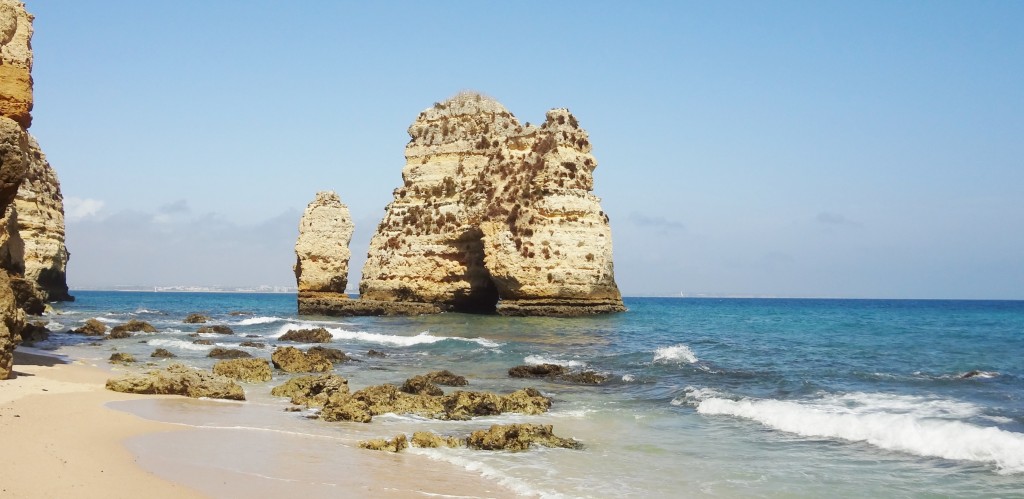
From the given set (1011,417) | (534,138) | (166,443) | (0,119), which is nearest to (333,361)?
(0,119)

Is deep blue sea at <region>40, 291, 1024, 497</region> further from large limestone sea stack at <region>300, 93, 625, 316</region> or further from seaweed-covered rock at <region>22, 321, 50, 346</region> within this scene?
large limestone sea stack at <region>300, 93, 625, 316</region>

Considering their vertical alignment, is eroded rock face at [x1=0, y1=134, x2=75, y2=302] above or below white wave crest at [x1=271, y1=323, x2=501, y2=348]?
above

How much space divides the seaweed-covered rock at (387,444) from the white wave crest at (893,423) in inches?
239

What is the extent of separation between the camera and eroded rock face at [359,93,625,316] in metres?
42.2

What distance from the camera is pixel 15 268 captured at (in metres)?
26.0

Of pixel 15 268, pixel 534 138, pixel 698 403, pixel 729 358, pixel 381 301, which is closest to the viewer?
pixel 698 403

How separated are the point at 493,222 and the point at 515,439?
33.1 metres

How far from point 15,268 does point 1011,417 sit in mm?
27300

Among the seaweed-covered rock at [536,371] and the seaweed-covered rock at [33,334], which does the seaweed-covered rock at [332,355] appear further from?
the seaweed-covered rock at [33,334]

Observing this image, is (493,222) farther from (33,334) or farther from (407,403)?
(407,403)

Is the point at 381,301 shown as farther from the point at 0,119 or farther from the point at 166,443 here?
the point at 166,443

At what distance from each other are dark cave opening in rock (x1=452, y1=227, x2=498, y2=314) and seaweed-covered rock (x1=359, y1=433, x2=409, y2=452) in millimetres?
35217

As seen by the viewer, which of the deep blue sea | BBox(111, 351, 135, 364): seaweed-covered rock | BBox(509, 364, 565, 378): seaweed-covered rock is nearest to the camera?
the deep blue sea

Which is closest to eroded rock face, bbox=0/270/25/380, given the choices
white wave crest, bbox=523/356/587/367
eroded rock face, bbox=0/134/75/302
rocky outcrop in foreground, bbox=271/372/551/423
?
rocky outcrop in foreground, bbox=271/372/551/423
